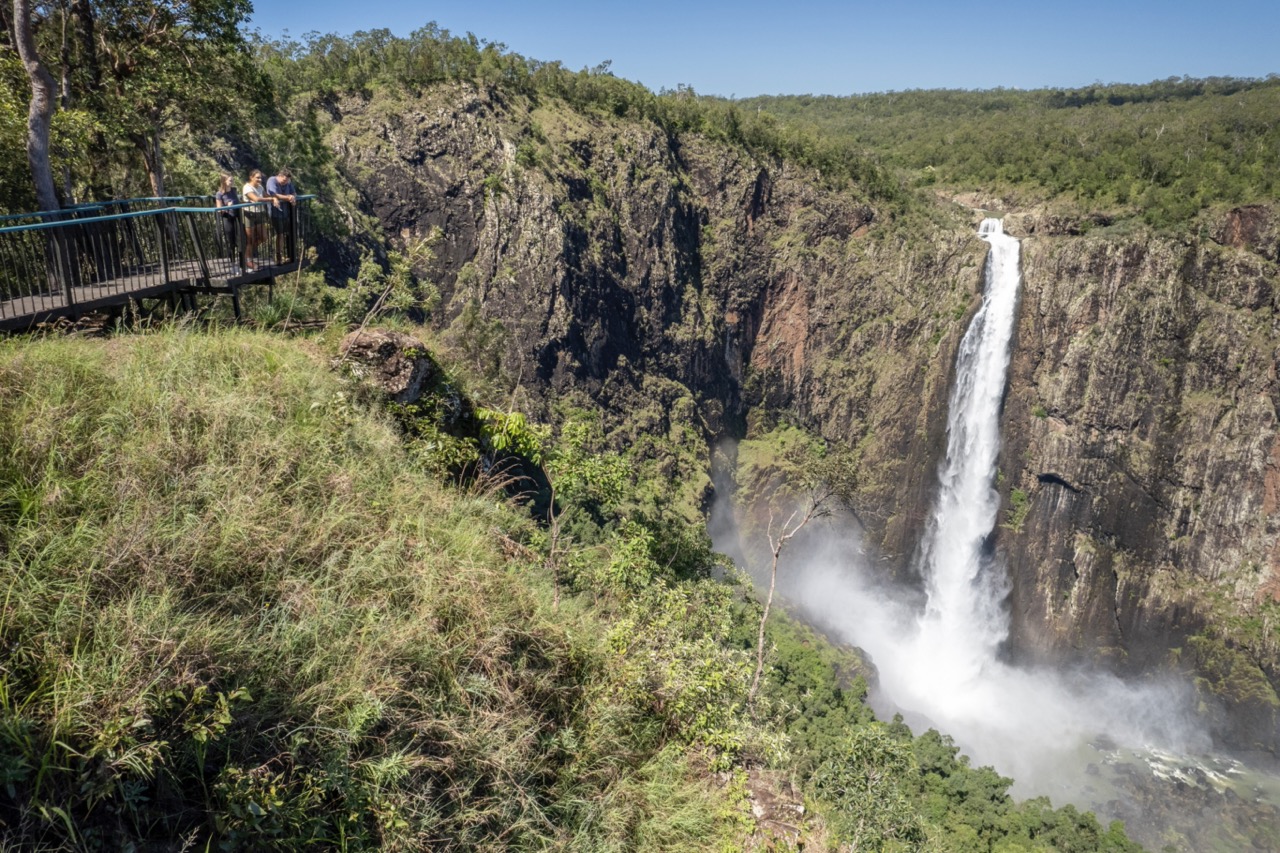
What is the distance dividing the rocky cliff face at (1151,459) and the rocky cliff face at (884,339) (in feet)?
0.33

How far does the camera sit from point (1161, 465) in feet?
103

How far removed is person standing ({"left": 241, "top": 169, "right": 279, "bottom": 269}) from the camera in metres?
7.90

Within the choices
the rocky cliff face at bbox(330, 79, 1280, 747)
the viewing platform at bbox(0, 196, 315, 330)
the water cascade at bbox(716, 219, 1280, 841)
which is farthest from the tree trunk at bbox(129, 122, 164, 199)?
Answer: the water cascade at bbox(716, 219, 1280, 841)

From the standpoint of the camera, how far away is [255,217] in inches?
314

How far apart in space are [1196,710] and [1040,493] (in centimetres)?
1050

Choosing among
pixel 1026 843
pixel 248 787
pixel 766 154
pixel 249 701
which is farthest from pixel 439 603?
pixel 766 154

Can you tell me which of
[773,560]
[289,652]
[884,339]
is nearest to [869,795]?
[773,560]

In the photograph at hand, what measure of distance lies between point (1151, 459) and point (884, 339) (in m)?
13.9

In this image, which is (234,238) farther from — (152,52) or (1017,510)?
(1017,510)

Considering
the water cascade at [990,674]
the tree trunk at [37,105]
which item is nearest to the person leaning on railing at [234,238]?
the tree trunk at [37,105]

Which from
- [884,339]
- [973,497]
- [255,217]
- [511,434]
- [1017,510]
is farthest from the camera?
[884,339]

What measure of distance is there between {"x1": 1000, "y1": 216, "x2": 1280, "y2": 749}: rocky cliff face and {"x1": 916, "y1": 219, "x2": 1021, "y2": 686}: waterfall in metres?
0.86

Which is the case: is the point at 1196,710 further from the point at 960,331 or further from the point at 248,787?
the point at 248,787

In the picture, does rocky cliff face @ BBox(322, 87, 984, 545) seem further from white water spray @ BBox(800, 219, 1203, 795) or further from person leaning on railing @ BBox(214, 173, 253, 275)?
person leaning on railing @ BBox(214, 173, 253, 275)
